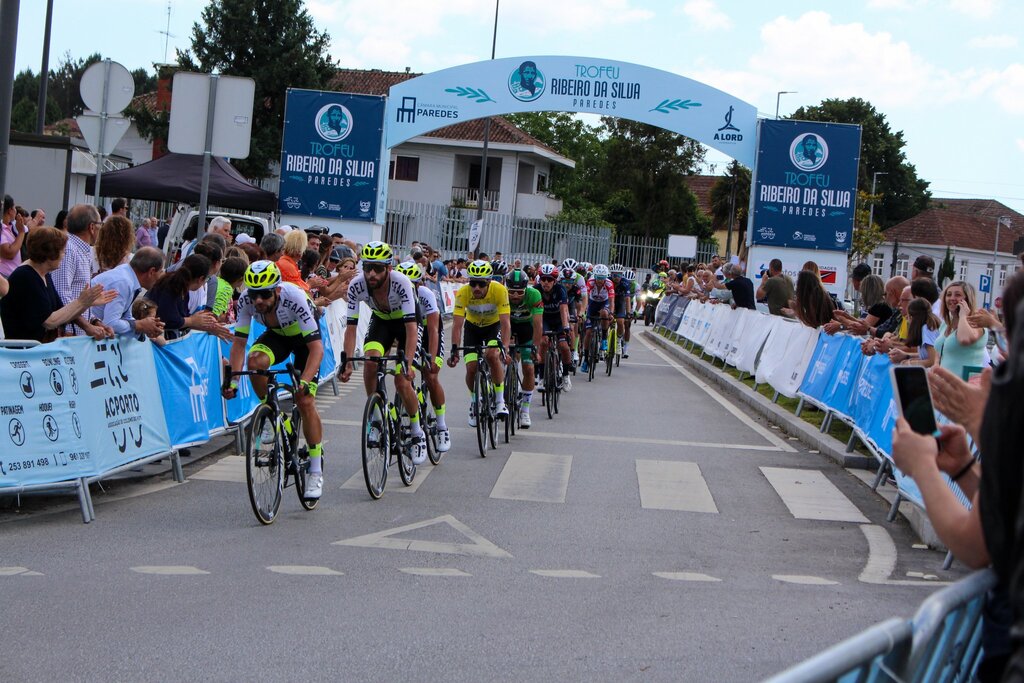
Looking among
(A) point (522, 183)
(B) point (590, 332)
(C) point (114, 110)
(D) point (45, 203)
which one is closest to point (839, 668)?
(C) point (114, 110)

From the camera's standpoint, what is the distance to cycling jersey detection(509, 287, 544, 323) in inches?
572

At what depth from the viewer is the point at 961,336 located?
9.43 metres

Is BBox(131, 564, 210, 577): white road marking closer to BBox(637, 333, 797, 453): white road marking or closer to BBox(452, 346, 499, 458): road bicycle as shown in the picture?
BBox(452, 346, 499, 458): road bicycle

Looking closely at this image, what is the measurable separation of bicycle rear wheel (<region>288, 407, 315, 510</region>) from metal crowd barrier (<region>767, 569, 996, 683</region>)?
6.39 meters

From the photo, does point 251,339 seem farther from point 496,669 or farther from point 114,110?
point 496,669

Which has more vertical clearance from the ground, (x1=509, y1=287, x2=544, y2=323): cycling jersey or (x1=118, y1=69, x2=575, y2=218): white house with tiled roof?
(x1=118, y1=69, x2=575, y2=218): white house with tiled roof

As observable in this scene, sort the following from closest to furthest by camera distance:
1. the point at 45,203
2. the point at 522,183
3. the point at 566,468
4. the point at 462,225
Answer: the point at 566,468 < the point at 45,203 < the point at 462,225 < the point at 522,183

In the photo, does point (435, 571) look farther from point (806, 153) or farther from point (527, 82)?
point (806, 153)

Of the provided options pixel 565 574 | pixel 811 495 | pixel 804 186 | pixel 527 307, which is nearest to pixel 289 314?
pixel 565 574

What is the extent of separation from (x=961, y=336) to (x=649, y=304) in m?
41.0

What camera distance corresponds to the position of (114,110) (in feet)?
42.3

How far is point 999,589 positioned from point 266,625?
4.10 metres

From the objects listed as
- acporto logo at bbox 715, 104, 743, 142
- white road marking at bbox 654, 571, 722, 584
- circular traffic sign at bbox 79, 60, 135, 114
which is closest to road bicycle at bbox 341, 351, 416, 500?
white road marking at bbox 654, 571, 722, 584

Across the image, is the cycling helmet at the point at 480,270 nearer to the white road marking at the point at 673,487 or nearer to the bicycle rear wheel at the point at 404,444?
the bicycle rear wheel at the point at 404,444
